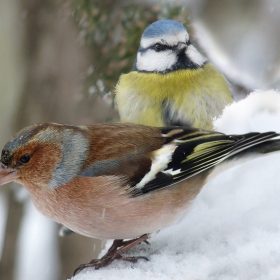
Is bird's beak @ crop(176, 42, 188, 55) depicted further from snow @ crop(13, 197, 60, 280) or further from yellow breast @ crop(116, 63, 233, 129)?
snow @ crop(13, 197, 60, 280)

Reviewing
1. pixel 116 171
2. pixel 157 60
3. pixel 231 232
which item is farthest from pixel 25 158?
pixel 157 60

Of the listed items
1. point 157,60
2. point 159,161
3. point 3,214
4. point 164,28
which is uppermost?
point 164,28

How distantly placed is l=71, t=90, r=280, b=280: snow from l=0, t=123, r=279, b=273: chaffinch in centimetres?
10

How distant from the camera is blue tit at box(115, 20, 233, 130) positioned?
325cm

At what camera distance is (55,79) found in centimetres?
445

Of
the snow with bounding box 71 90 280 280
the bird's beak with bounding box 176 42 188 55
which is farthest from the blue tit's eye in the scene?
the snow with bounding box 71 90 280 280

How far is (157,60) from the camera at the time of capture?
3414mm

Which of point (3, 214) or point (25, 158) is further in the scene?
point (3, 214)

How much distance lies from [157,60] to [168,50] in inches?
3.7

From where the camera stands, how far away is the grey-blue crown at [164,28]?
333 centimetres

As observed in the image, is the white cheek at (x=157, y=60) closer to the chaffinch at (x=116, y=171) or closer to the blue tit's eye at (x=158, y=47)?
the blue tit's eye at (x=158, y=47)

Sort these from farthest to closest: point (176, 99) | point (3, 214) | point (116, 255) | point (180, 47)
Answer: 1. point (3, 214)
2. point (180, 47)
3. point (176, 99)
4. point (116, 255)

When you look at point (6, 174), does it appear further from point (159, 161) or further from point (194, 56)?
point (194, 56)

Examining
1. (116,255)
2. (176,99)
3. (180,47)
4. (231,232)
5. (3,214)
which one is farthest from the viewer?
(3,214)
